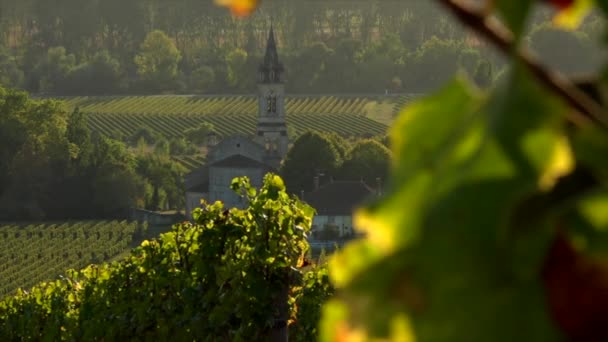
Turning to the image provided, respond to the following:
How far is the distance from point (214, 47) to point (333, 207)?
91.8 feet

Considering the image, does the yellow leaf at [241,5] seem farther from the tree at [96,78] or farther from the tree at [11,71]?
the tree at [96,78]

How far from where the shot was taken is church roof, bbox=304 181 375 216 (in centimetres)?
3416

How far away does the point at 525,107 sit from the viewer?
0.78 ft

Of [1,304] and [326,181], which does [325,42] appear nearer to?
[326,181]

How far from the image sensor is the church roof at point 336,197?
34.2 metres

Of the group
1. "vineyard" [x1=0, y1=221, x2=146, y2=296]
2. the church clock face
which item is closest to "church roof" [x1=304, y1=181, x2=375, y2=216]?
"vineyard" [x1=0, y1=221, x2=146, y2=296]

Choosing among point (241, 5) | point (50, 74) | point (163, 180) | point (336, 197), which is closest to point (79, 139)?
point (163, 180)

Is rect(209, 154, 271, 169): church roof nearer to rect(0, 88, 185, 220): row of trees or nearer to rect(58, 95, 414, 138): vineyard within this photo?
rect(0, 88, 185, 220): row of trees

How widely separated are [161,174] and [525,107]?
4034cm

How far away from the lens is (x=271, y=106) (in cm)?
4103

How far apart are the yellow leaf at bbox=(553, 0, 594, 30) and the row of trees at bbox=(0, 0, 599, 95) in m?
50.1

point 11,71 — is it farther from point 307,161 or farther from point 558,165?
point 558,165

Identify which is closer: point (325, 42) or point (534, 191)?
point (534, 191)

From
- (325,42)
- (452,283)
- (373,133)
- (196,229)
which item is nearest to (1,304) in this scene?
(196,229)
